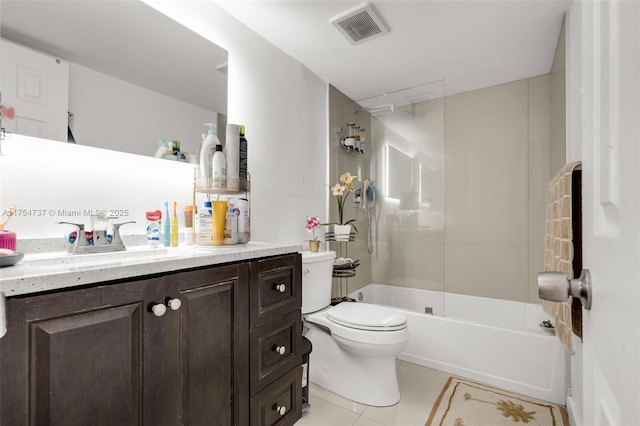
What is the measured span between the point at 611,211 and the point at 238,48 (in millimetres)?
2048

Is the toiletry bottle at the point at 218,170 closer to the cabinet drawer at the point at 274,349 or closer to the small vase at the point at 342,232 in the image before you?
the cabinet drawer at the point at 274,349

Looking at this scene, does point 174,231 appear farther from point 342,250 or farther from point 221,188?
point 342,250

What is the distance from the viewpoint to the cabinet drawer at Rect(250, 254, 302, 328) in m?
1.23

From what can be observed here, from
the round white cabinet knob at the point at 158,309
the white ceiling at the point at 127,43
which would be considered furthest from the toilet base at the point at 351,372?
the white ceiling at the point at 127,43

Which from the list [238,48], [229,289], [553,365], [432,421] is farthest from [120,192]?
[553,365]

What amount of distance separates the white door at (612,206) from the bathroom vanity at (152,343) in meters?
0.95

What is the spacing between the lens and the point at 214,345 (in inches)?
42.1

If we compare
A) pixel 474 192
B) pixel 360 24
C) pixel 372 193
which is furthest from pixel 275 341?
pixel 474 192

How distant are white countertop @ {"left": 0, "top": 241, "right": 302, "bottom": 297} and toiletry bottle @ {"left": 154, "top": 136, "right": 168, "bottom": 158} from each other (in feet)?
1.48

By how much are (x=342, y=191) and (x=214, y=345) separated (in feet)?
6.19

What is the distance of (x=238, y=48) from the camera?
194cm

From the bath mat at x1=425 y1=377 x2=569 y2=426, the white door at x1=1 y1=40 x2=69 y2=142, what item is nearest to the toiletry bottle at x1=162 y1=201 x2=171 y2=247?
the white door at x1=1 y1=40 x2=69 y2=142

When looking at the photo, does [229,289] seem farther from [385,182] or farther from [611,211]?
[385,182]

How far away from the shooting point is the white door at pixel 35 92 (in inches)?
42.3
